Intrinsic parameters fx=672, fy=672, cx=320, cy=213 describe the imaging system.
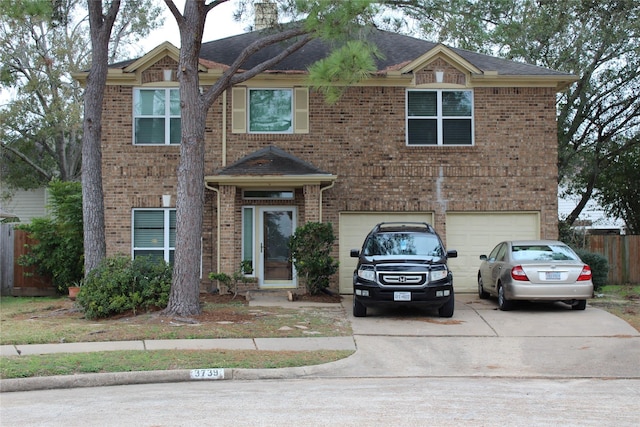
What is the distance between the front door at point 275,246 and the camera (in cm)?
1742

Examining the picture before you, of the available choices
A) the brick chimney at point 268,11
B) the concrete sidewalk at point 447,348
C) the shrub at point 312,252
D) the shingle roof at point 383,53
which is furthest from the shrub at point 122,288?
the shingle roof at point 383,53

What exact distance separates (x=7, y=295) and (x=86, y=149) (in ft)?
22.0

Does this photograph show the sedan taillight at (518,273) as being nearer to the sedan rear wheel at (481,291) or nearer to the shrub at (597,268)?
the sedan rear wheel at (481,291)

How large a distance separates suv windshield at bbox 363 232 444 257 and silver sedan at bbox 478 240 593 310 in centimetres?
156

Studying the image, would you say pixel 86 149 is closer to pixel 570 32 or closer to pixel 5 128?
pixel 570 32

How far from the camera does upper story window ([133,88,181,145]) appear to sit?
17.6m

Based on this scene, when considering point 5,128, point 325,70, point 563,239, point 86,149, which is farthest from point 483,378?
point 5,128

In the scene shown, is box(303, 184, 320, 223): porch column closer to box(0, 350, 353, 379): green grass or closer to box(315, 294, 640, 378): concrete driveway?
box(315, 294, 640, 378): concrete driveway

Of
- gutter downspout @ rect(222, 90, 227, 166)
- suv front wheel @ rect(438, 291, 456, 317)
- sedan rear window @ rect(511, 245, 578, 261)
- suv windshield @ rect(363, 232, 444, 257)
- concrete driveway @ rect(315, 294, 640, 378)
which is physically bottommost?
concrete driveway @ rect(315, 294, 640, 378)

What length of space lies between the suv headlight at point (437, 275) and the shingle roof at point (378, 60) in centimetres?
692

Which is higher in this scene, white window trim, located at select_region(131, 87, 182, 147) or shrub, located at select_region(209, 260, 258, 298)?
white window trim, located at select_region(131, 87, 182, 147)

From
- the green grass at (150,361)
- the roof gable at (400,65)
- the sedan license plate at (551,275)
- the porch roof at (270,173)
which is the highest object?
the roof gable at (400,65)

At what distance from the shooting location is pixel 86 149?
48.5 ft

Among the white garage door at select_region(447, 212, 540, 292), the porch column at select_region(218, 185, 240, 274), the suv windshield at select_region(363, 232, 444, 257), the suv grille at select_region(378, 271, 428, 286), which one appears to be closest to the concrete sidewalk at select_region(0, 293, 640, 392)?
the suv grille at select_region(378, 271, 428, 286)
